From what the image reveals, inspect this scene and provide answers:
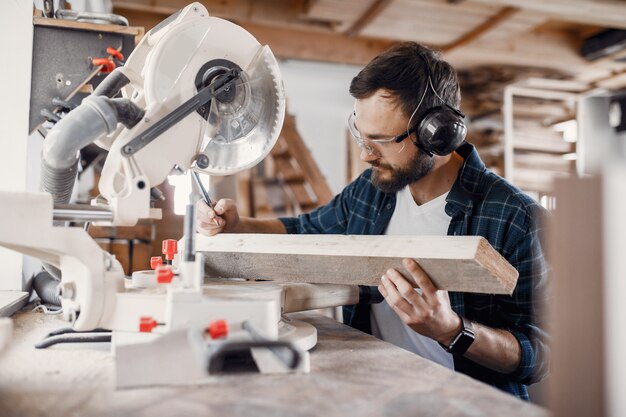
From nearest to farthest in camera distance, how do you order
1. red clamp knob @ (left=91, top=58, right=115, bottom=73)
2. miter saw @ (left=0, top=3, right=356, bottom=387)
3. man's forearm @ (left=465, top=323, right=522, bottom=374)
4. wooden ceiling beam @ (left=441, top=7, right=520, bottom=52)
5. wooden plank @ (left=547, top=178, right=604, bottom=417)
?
wooden plank @ (left=547, top=178, right=604, bottom=417) < miter saw @ (left=0, top=3, right=356, bottom=387) < man's forearm @ (left=465, top=323, right=522, bottom=374) < red clamp knob @ (left=91, top=58, right=115, bottom=73) < wooden ceiling beam @ (left=441, top=7, right=520, bottom=52)

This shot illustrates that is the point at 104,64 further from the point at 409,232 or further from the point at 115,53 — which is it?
the point at 409,232

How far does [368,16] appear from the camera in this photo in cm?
427

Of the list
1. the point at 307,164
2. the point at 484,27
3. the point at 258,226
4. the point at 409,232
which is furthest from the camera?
the point at 307,164

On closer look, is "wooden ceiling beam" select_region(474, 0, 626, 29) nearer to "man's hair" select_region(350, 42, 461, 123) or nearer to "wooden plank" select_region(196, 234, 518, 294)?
"man's hair" select_region(350, 42, 461, 123)

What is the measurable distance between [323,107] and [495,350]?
5.18 metres

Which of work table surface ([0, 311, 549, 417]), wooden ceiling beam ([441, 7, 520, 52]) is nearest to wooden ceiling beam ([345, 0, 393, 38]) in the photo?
wooden ceiling beam ([441, 7, 520, 52])

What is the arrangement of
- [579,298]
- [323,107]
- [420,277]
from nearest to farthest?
[579,298], [420,277], [323,107]

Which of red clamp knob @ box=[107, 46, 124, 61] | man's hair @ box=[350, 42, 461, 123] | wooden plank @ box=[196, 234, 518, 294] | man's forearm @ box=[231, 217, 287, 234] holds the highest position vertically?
red clamp knob @ box=[107, 46, 124, 61]

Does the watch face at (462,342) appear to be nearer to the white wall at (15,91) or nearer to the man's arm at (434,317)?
the man's arm at (434,317)

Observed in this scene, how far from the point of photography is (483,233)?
1691mm

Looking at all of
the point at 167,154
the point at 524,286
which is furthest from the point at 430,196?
the point at 167,154

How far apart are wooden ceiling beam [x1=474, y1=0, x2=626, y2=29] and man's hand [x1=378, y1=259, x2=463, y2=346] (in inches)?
120

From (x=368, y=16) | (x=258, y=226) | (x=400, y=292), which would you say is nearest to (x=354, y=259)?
(x=400, y=292)

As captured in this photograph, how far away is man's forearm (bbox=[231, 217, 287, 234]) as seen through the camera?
78.2 inches
